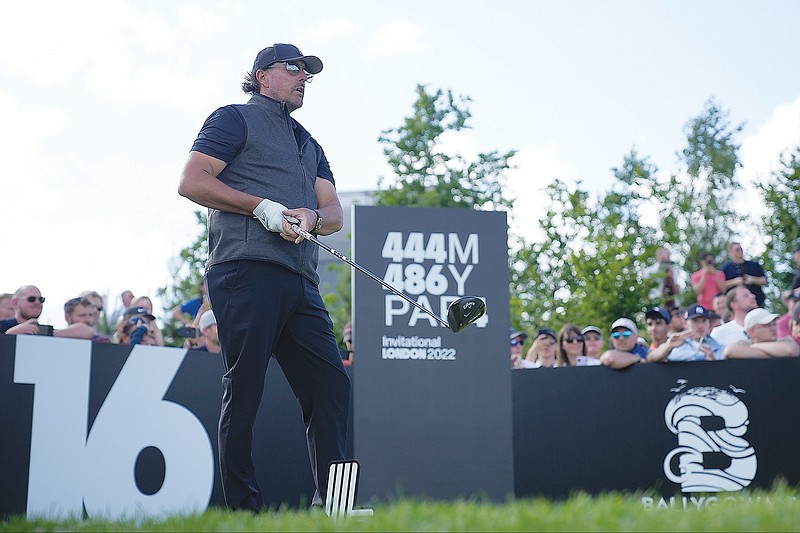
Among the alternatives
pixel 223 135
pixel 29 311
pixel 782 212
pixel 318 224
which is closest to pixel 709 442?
pixel 318 224

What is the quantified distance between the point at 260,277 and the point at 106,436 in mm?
3240

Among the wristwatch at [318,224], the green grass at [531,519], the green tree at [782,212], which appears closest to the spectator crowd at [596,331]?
the wristwatch at [318,224]

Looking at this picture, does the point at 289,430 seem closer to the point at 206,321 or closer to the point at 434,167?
the point at 206,321

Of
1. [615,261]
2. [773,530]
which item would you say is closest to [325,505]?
[773,530]

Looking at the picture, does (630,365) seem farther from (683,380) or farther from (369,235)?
(369,235)

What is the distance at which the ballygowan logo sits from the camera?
7.97 meters

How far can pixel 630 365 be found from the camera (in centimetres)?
847

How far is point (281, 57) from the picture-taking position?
4.62 m

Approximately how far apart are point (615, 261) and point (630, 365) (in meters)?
11.5

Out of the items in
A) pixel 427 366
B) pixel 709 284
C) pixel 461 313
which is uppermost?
pixel 709 284

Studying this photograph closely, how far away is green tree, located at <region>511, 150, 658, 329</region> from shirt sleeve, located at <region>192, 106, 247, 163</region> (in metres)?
15.0

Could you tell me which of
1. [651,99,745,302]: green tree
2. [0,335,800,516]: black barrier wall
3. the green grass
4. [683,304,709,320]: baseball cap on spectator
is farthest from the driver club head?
[651,99,745,302]: green tree

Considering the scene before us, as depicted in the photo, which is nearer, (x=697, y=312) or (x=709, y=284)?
(x=697, y=312)

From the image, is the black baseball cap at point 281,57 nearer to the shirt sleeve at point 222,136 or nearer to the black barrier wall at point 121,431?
the shirt sleeve at point 222,136
